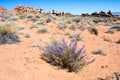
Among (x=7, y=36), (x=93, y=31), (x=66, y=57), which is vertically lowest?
(x=93, y=31)

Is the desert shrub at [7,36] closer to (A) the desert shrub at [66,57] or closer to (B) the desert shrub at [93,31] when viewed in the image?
(A) the desert shrub at [66,57]

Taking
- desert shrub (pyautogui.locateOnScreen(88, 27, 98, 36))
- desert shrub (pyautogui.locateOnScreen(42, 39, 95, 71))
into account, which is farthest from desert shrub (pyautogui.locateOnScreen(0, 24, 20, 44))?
desert shrub (pyautogui.locateOnScreen(88, 27, 98, 36))

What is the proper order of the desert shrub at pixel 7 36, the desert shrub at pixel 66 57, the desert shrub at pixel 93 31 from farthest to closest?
1. the desert shrub at pixel 93 31
2. the desert shrub at pixel 7 36
3. the desert shrub at pixel 66 57

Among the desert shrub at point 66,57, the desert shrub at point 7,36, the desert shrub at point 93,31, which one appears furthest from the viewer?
the desert shrub at point 93,31

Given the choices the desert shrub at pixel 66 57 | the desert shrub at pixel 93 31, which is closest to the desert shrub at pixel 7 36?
the desert shrub at pixel 66 57

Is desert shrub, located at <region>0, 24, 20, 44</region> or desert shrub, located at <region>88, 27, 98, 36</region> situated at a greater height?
desert shrub, located at <region>0, 24, 20, 44</region>

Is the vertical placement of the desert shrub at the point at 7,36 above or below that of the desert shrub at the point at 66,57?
above

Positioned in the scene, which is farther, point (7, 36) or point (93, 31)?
point (93, 31)

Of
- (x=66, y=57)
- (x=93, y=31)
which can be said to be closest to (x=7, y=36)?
(x=66, y=57)

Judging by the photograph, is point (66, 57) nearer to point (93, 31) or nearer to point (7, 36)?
point (7, 36)

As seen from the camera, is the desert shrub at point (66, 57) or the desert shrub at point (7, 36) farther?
the desert shrub at point (7, 36)

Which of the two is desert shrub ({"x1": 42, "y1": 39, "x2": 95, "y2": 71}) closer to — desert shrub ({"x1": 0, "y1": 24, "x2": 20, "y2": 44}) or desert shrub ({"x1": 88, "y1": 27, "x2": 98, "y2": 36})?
desert shrub ({"x1": 0, "y1": 24, "x2": 20, "y2": 44})

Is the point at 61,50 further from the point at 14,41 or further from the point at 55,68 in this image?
the point at 14,41

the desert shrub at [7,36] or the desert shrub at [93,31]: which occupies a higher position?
the desert shrub at [7,36]
